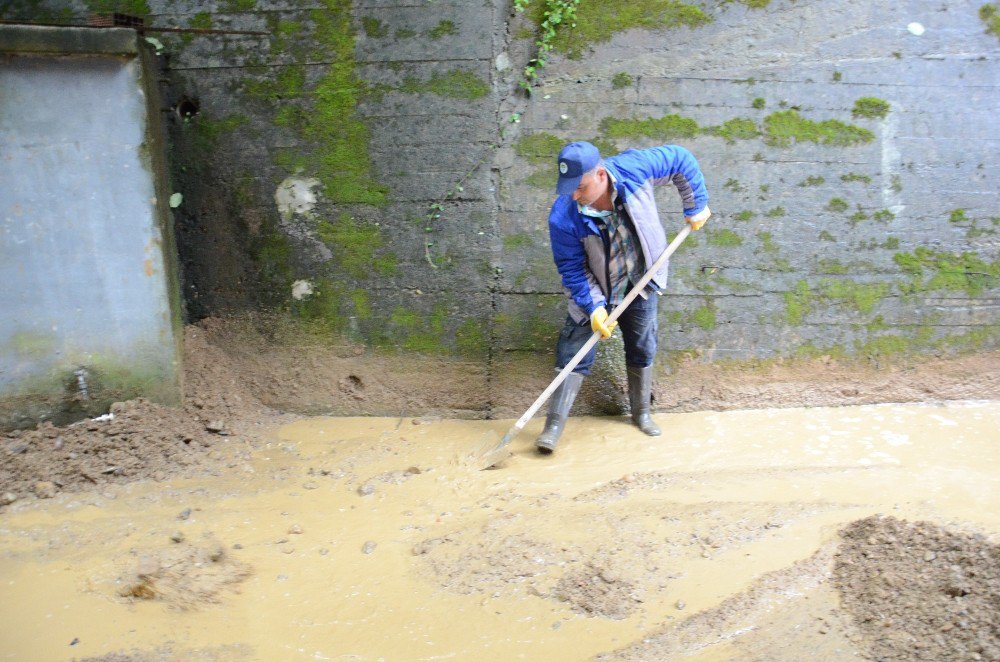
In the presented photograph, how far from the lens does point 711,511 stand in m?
3.46

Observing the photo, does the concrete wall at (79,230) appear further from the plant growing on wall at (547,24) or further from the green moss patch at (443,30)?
the plant growing on wall at (547,24)

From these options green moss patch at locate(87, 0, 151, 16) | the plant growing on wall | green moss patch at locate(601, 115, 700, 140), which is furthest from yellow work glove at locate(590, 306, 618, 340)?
green moss patch at locate(87, 0, 151, 16)

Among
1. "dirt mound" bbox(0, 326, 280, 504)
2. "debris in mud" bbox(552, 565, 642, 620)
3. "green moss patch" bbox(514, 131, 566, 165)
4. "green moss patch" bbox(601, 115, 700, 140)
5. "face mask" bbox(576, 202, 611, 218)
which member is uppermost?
"green moss patch" bbox(601, 115, 700, 140)

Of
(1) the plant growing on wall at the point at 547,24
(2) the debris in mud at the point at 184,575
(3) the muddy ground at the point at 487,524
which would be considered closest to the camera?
(3) the muddy ground at the point at 487,524


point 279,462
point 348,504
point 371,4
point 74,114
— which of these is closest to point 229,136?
point 74,114

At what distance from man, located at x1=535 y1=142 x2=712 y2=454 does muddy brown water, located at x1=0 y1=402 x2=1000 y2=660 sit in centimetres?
49

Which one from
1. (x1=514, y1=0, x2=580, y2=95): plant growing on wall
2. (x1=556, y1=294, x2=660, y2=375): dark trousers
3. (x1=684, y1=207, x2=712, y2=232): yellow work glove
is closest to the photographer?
(x1=684, y1=207, x2=712, y2=232): yellow work glove

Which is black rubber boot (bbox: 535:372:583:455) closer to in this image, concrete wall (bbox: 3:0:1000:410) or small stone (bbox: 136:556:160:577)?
concrete wall (bbox: 3:0:1000:410)

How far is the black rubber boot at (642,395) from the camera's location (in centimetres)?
430

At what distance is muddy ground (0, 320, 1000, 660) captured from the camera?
2.75m

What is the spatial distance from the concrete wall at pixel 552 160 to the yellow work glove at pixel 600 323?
57 cm

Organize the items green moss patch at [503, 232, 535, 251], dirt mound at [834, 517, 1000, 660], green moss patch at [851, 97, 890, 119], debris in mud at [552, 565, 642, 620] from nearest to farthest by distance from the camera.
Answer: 1. dirt mound at [834, 517, 1000, 660]
2. debris in mud at [552, 565, 642, 620]
3. green moss patch at [851, 97, 890, 119]
4. green moss patch at [503, 232, 535, 251]

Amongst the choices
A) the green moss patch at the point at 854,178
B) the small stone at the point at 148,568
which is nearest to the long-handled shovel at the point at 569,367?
the green moss patch at the point at 854,178

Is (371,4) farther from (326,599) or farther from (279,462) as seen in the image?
(326,599)
